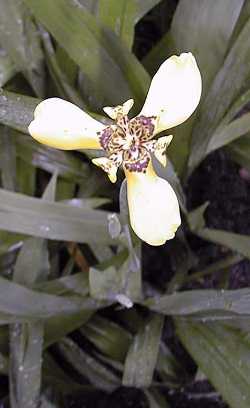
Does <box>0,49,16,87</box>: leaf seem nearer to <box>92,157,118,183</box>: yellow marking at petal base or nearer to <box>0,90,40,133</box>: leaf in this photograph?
<box>0,90,40,133</box>: leaf

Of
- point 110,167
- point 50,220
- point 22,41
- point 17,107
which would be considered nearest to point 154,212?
point 110,167

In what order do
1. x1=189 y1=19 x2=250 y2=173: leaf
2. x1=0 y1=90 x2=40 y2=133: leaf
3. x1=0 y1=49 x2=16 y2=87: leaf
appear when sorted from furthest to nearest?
x1=0 y1=49 x2=16 y2=87: leaf, x1=189 y1=19 x2=250 y2=173: leaf, x1=0 y1=90 x2=40 y2=133: leaf

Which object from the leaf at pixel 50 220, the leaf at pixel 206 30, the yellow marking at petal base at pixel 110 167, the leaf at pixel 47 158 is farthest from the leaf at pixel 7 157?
the yellow marking at petal base at pixel 110 167

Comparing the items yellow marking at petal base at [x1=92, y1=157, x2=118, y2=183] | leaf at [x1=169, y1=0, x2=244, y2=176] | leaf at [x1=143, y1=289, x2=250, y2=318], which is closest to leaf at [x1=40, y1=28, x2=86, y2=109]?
leaf at [x1=169, y1=0, x2=244, y2=176]

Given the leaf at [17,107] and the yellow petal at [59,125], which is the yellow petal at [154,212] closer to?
the yellow petal at [59,125]

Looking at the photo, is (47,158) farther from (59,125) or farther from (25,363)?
(59,125)

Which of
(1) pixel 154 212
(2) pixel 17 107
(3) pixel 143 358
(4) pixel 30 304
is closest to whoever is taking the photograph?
(1) pixel 154 212
